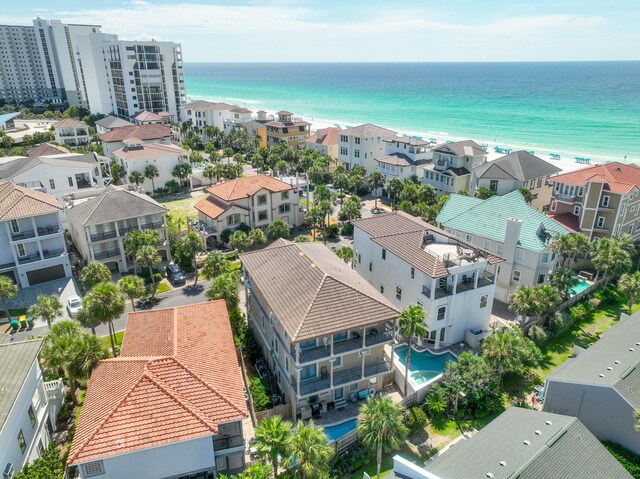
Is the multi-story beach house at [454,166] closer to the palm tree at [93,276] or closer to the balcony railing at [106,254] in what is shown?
the balcony railing at [106,254]

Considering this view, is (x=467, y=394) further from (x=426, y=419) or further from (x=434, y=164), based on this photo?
(x=434, y=164)

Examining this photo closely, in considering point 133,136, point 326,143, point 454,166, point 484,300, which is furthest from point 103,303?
point 326,143

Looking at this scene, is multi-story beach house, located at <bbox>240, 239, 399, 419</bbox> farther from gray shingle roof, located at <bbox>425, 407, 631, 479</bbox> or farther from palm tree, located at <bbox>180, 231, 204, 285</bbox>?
palm tree, located at <bbox>180, 231, 204, 285</bbox>

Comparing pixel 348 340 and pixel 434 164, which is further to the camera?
pixel 434 164

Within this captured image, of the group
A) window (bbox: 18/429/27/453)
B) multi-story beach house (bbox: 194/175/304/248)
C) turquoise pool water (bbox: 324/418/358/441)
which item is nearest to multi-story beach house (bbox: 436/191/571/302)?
turquoise pool water (bbox: 324/418/358/441)

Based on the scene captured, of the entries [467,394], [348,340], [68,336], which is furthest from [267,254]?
[467,394]

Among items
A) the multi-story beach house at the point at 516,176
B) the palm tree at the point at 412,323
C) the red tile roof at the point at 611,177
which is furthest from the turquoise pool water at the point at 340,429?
the multi-story beach house at the point at 516,176

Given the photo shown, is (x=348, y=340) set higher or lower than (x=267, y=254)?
lower

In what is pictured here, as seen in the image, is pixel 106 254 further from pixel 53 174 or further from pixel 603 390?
pixel 603 390
